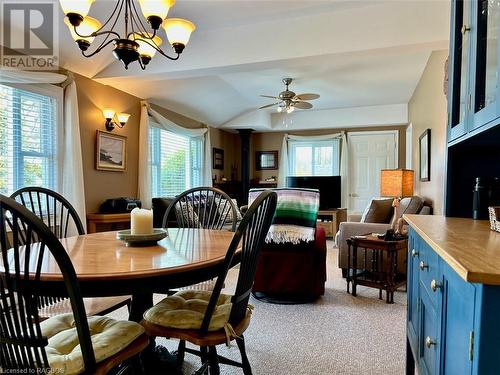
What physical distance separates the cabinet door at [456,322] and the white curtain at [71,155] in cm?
355

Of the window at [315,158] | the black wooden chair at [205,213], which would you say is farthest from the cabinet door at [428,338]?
the window at [315,158]

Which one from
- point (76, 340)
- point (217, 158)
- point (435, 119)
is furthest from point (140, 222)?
point (217, 158)

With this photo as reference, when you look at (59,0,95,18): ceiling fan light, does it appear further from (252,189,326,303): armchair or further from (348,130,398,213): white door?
(348,130,398,213): white door

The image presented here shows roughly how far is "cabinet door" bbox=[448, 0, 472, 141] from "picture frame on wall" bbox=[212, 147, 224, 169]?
5.43 metres

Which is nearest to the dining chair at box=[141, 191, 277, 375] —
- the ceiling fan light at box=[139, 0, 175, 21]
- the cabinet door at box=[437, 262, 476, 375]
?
the cabinet door at box=[437, 262, 476, 375]

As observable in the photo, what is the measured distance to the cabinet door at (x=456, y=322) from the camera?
A: 769 mm

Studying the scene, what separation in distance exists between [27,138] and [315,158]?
5.46 metres

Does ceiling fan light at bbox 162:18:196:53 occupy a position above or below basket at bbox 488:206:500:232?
above

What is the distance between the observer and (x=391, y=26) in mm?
2879

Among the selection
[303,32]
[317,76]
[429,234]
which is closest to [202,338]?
[429,234]

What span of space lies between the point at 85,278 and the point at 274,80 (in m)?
4.51

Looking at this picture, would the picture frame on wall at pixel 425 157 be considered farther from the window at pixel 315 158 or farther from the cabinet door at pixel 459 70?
the window at pixel 315 158

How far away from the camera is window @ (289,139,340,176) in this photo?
23.5 ft

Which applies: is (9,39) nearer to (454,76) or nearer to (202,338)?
(202,338)
